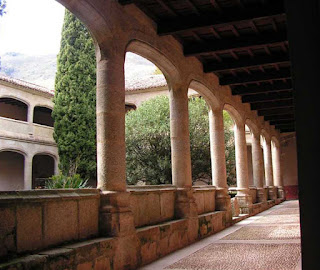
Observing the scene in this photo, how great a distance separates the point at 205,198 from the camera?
9109mm

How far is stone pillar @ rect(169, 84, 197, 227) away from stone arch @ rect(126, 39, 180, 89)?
0.75ft

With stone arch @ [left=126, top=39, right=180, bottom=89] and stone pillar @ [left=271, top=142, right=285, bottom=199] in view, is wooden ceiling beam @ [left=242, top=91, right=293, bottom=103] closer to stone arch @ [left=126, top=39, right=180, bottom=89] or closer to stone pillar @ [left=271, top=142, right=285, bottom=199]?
stone arch @ [left=126, top=39, right=180, bottom=89]

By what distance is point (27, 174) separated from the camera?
17.8 meters

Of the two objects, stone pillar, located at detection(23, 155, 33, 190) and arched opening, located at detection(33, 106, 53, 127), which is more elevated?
arched opening, located at detection(33, 106, 53, 127)

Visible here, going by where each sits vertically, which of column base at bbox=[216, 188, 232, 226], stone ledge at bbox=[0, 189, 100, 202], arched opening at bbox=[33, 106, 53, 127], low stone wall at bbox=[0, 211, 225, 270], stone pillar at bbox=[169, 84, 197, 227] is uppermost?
arched opening at bbox=[33, 106, 53, 127]

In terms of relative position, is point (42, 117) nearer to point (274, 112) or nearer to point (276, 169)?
point (274, 112)

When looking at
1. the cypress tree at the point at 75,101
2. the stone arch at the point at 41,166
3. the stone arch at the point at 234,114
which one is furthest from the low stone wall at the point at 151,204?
the stone arch at the point at 41,166

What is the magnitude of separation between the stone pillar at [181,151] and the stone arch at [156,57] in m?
0.23

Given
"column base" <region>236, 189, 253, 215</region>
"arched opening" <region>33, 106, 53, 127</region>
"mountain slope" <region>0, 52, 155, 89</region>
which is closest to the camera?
"column base" <region>236, 189, 253, 215</region>

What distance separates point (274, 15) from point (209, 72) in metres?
3.32

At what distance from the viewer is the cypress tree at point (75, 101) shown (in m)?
17.2

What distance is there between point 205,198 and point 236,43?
3576 millimetres

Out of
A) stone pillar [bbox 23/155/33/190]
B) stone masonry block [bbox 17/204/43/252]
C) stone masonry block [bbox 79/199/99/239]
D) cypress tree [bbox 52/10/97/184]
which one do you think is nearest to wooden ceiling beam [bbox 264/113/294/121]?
cypress tree [bbox 52/10/97/184]

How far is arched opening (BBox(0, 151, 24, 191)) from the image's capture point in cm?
1941
